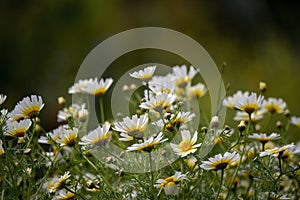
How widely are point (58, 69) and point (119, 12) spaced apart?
0.48m

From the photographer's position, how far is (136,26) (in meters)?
2.78

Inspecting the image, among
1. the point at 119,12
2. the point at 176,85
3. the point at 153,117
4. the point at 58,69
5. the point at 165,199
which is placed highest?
the point at 119,12

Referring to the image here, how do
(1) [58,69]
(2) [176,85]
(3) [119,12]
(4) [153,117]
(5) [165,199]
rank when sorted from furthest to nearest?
(3) [119,12]
(1) [58,69]
(2) [176,85]
(4) [153,117]
(5) [165,199]

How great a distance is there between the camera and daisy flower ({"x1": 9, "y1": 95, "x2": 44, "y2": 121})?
0.68 m

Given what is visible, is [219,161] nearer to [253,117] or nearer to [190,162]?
[190,162]

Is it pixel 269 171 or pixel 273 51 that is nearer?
pixel 269 171

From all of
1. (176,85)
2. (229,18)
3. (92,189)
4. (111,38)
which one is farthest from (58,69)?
(92,189)

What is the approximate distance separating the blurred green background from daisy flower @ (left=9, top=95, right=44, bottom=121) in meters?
1.54

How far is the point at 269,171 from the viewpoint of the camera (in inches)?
26.4

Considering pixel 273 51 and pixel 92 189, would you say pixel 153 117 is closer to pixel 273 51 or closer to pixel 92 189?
pixel 92 189

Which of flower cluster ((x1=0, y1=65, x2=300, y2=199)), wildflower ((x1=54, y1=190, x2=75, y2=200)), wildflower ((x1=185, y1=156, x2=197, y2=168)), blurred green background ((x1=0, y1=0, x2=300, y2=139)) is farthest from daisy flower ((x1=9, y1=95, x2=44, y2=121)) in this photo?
blurred green background ((x1=0, y1=0, x2=300, y2=139))

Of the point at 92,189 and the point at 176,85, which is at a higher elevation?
the point at 176,85

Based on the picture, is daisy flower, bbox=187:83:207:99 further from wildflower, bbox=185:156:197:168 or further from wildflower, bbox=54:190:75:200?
wildflower, bbox=54:190:75:200

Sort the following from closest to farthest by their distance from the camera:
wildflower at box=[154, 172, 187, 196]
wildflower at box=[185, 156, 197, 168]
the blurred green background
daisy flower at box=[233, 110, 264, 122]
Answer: wildflower at box=[154, 172, 187, 196], wildflower at box=[185, 156, 197, 168], daisy flower at box=[233, 110, 264, 122], the blurred green background
